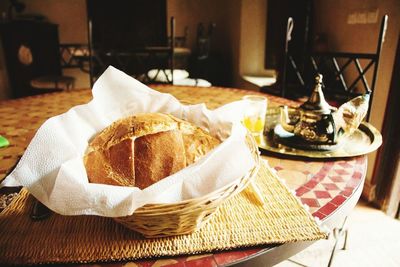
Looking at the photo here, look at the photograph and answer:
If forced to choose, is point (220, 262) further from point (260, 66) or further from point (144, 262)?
point (260, 66)

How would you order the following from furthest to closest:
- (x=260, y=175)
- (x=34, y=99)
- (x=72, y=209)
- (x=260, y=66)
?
(x=260, y=66)
(x=34, y=99)
(x=260, y=175)
(x=72, y=209)

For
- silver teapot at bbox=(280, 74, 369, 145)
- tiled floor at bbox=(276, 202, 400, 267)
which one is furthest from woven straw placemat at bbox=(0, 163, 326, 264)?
tiled floor at bbox=(276, 202, 400, 267)

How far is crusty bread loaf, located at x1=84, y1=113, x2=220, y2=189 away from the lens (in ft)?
1.82

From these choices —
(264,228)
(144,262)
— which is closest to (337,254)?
(264,228)

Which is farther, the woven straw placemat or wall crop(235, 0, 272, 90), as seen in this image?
wall crop(235, 0, 272, 90)

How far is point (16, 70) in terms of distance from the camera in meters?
4.18

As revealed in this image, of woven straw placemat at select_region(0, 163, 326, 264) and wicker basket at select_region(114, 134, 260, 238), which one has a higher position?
wicker basket at select_region(114, 134, 260, 238)

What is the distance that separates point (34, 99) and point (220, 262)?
1.59m

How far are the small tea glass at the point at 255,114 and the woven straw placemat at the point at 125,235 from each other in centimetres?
41

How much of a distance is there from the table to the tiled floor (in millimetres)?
1050

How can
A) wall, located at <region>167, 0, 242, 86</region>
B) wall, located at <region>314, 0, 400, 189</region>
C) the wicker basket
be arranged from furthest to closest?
wall, located at <region>167, 0, 242, 86</region> → wall, located at <region>314, 0, 400, 189</region> → the wicker basket

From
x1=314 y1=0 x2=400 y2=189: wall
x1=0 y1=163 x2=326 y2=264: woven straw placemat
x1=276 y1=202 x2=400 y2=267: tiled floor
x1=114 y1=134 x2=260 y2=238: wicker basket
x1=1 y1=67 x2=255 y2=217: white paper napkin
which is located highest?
x1=314 y1=0 x2=400 y2=189: wall

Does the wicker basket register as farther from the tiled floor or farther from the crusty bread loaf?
the tiled floor

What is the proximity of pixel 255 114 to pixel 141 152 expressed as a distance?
513 millimetres
